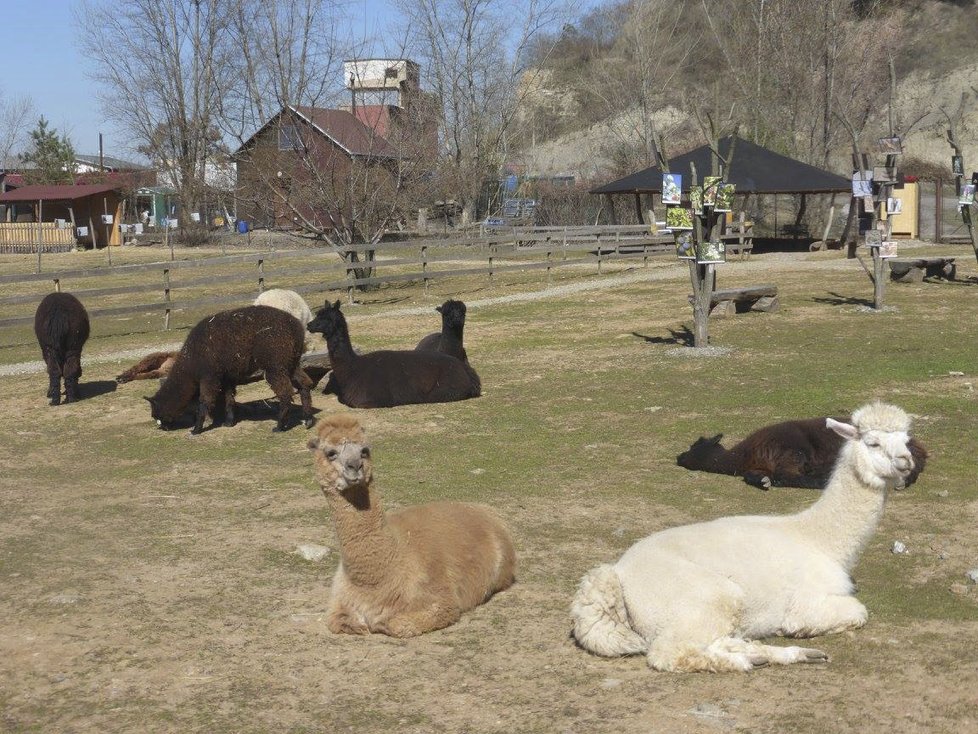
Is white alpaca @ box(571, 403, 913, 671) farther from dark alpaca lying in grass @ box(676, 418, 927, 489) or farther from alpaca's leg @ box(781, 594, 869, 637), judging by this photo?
dark alpaca lying in grass @ box(676, 418, 927, 489)

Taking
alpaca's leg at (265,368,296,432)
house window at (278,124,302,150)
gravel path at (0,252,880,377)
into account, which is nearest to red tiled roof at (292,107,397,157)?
house window at (278,124,302,150)

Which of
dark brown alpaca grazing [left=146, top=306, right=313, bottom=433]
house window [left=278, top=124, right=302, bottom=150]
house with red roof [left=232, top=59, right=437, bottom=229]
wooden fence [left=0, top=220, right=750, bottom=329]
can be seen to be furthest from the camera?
house with red roof [left=232, top=59, right=437, bottom=229]

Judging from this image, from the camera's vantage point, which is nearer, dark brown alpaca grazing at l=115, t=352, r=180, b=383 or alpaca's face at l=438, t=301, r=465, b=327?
alpaca's face at l=438, t=301, r=465, b=327

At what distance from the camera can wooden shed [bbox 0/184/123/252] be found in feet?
169

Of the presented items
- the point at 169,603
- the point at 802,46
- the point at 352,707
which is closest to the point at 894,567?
the point at 352,707

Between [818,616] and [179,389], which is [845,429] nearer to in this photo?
[818,616]

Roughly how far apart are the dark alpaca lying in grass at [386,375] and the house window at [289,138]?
1459 centimetres

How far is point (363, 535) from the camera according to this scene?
5297mm

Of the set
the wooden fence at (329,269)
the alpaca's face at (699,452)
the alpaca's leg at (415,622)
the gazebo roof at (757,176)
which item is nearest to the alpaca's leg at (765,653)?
the alpaca's leg at (415,622)

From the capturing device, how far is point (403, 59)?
28438 millimetres

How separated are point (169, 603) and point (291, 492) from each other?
8.05ft

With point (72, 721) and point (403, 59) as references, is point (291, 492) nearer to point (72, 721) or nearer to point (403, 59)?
point (72, 721)

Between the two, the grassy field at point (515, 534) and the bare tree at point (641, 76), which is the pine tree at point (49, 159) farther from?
the grassy field at point (515, 534)

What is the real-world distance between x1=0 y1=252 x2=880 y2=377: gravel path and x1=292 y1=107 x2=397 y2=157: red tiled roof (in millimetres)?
5545
